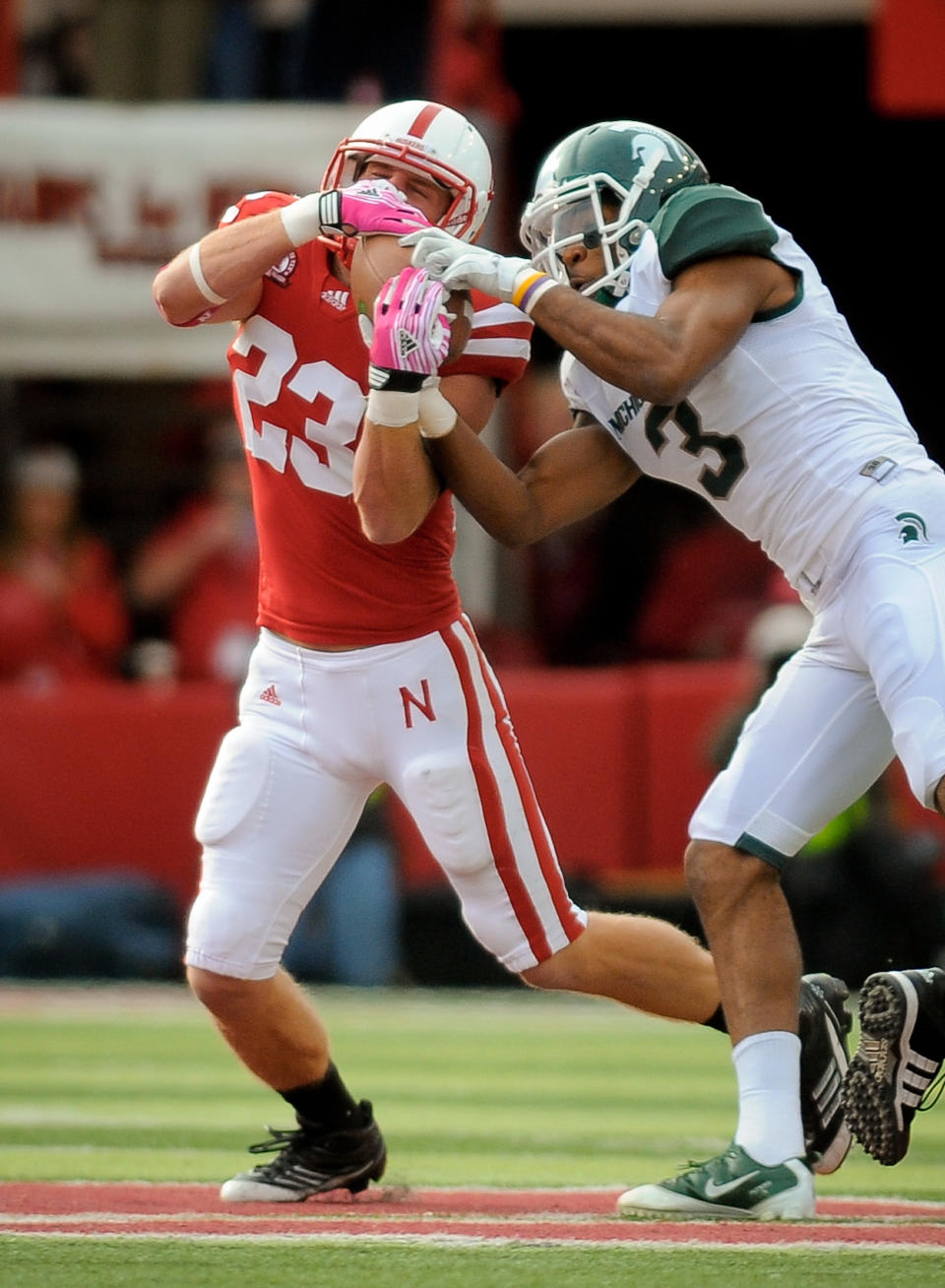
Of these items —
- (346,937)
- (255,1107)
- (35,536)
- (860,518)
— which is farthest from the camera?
(35,536)

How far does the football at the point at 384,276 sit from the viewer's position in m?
4.00

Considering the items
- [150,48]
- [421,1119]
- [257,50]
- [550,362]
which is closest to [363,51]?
[257,50]

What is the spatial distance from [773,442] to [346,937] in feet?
17.6

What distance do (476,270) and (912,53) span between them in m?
6.91

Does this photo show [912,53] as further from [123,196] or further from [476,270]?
[476,270]

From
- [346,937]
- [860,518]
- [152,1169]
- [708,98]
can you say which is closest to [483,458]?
[860,518]

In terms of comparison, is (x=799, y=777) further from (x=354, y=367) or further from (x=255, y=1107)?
(x=255, y=1107)

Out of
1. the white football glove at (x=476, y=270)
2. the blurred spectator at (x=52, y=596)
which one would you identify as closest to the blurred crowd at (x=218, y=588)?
the blurred spectator at (x=52, y=596)

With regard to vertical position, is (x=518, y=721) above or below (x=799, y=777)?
below

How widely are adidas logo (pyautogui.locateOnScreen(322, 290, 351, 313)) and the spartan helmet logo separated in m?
1.10

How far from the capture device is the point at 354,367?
4.27m

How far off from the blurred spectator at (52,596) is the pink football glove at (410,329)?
6.25 metres

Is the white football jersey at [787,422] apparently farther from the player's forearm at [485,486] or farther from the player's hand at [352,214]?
the player's hand at [352,214]

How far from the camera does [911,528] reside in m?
3.93
